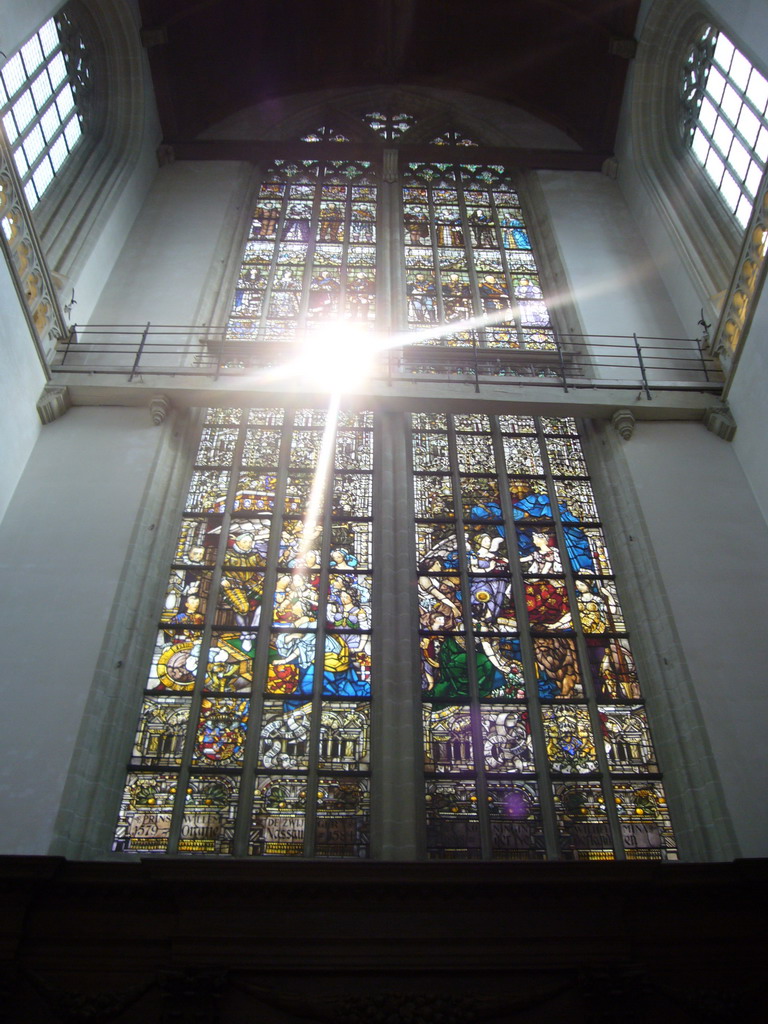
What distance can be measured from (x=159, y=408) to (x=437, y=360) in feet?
11.6

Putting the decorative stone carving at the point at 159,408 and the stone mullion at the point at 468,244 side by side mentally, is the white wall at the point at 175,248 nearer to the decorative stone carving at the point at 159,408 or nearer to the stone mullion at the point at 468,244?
the decorative stone carving at the point at 159,408

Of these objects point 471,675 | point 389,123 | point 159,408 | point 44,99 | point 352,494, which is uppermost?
point 389,123

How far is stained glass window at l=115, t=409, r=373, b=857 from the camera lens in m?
7.67

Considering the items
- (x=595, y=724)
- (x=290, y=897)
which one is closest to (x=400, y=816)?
(x=290, y=897)

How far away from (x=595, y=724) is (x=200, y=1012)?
395cm

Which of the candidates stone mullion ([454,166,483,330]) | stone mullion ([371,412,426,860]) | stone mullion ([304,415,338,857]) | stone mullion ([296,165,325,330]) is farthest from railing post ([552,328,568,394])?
stone mullion ([296,165,325,330])

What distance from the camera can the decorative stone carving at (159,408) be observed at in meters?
10.2

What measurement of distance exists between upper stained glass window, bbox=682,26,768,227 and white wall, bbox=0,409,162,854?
7.40 metres

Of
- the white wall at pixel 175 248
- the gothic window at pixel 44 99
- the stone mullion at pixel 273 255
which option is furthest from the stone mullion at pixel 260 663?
the gothic window at pixel 44 99

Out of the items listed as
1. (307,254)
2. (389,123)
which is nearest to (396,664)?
(307,254)

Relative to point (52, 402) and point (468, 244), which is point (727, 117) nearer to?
point (468, 244)

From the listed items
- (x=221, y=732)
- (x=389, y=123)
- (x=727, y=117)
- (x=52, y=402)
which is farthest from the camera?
(x=389, y=123)

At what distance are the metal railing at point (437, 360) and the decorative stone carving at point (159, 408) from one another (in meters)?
0.35

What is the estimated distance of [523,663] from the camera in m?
8.73
